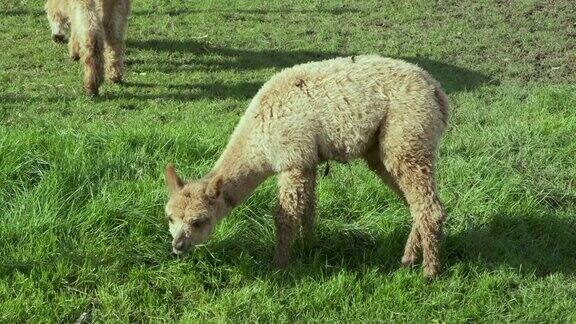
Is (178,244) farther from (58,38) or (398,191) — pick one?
(58,38)

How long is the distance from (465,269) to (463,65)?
4.89m

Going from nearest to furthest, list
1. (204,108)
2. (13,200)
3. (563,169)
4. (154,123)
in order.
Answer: (13,200), (563,169), (154,123), (204,108)

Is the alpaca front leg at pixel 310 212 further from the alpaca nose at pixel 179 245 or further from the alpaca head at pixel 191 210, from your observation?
the alpaca nose at pixel 179 245

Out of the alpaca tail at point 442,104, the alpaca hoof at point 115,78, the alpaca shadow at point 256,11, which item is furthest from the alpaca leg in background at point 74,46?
the alpaca tail at point 442,104

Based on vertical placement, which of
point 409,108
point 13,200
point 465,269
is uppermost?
point 409,108

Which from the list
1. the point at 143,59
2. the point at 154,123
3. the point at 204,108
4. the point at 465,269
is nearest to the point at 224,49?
the point at 143,59

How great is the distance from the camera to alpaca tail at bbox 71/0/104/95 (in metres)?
8.00

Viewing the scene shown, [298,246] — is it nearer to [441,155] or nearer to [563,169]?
[441,155]

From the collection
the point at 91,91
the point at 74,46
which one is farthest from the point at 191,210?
the point at 74,46

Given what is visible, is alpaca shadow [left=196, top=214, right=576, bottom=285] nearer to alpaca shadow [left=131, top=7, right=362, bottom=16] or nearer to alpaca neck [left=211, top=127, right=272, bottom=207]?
alpaca neck [left=211, top=127, right=272, bottom=207]

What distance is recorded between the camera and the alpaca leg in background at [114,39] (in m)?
8.64

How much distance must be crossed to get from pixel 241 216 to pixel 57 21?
5.45 meters

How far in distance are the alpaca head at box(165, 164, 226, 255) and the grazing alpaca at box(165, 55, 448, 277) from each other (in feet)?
0.03

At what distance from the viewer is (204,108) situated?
798 centimetres
